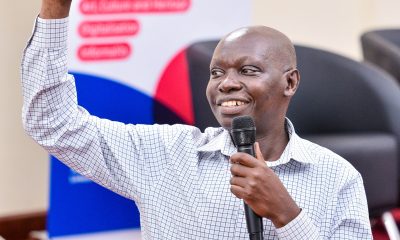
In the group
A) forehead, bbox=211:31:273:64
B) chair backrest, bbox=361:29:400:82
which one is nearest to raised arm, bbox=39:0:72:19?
forehead, bbox=211:31:273:64

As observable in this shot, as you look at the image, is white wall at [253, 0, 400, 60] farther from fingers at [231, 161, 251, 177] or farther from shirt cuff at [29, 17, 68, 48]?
fingers at [231, 161, 251, 177]

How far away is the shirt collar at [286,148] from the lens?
1964 mm

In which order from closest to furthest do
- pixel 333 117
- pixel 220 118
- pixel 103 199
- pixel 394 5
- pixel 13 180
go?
1. pixel 220 118
2. pixel 103 199
3. pixel 333 117
4. pixel 13 180
5. pixel 394 5

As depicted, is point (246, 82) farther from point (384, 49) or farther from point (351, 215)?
point (384, 49)

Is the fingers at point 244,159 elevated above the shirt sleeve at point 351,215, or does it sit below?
above

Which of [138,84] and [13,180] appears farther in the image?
[13,180]

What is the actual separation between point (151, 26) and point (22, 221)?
1.24 m

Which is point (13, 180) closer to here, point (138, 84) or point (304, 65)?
point (138, 84)

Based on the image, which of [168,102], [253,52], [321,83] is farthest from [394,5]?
[253,52]

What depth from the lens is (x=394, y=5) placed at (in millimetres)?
5270

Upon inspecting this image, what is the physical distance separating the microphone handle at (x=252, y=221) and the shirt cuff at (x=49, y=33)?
1.62 ft

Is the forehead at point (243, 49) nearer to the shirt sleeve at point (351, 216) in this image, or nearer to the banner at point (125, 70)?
the shirt sleeve at point (351, 216)

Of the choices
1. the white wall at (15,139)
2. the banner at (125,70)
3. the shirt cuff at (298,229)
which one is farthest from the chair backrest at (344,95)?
the shirt cuff at (298,229)

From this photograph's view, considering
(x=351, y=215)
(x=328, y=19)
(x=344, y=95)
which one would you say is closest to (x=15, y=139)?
(x=344, y=95)
